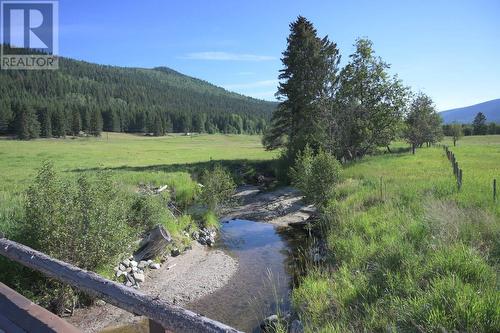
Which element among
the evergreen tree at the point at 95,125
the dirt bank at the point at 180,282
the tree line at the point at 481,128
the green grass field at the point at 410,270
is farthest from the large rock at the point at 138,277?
the evergreen tree at the point at 95,125

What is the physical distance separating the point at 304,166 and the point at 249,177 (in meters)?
16.2

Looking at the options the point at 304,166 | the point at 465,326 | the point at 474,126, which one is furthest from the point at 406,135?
the point at 474,126

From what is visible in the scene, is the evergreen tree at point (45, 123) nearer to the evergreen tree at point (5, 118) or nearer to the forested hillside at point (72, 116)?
the forested hillside at point (72, 116)

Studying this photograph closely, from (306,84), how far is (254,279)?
2696 cm

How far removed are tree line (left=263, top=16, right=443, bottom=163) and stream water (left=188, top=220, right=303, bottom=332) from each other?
17395 mm

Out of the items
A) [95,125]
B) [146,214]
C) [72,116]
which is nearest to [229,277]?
[146,214]

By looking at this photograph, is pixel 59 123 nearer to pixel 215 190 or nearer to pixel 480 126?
pixel 215 190

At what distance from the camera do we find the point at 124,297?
484cm

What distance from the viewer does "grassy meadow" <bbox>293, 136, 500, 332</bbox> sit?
214 inches

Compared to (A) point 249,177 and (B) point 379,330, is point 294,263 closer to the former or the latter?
(B) point 379,330

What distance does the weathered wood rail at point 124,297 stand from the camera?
3935 mm

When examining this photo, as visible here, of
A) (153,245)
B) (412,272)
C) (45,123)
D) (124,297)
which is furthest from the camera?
(45,123)

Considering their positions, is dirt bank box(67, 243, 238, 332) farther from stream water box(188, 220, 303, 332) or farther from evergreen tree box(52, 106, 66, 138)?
evergreen tree box(52, 106, 66, 138)

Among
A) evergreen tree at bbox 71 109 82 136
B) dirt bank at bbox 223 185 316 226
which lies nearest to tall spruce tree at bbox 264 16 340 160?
dirt bank at bbox 223 185 316 226
